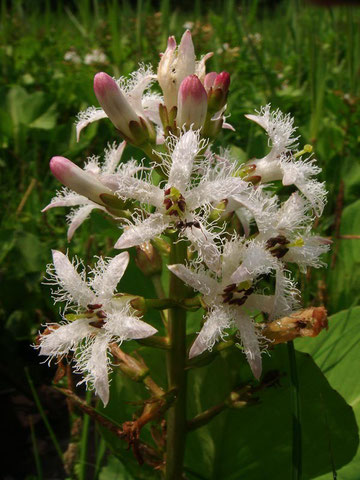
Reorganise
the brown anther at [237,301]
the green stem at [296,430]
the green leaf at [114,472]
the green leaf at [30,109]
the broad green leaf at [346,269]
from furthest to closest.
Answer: the green leaf at [30,109], the broad green leaf at [346,269], the green leaf at [114,472], the brown anther at [237,301], the green stem at [296,430]

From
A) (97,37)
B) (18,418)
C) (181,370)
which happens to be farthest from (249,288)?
(97,37)

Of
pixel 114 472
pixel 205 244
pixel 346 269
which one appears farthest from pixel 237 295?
pixel 346 269

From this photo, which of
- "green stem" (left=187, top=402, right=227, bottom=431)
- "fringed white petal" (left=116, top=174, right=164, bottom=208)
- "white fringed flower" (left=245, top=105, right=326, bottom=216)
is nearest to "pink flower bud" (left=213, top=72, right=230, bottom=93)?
"white fringed flower" (left=245, top=105, right=326, bottom=216)

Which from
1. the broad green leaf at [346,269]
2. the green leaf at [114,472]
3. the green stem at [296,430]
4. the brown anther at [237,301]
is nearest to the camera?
the green stem at [296,430]

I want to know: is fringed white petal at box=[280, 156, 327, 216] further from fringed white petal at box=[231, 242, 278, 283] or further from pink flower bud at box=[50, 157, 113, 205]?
pink flower bud at box=[50, 157, 113, 205]

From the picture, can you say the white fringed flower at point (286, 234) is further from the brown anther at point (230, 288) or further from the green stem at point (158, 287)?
the green stem at point (158, 287)

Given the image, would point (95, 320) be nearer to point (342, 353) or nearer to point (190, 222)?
point (190, 222)

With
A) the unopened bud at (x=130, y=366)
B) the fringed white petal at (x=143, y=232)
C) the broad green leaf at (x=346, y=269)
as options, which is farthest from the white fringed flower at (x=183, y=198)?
the broad green leaf at (x=346, y=269)
